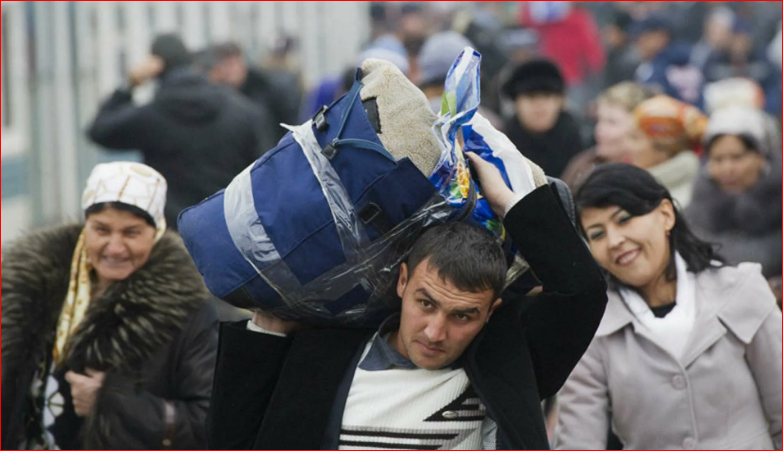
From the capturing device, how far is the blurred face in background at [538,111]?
25.0 ft

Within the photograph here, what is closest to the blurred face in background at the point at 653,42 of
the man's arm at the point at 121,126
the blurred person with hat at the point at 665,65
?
the blurred person with hat at the point at 665,65

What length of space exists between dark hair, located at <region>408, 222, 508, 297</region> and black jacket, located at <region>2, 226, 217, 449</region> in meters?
1.31

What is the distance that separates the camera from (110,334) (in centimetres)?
413

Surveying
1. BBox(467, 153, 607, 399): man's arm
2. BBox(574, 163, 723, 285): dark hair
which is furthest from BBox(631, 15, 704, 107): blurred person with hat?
BBox(467, 153, 607, 399): man's arm

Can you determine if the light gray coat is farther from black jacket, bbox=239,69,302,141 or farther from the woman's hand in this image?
black jacket, bbox=239,69,302,141

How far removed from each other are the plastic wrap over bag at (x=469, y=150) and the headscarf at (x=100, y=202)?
139 centimetres

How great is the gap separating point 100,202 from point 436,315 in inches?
60.7

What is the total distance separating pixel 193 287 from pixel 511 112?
4375mm

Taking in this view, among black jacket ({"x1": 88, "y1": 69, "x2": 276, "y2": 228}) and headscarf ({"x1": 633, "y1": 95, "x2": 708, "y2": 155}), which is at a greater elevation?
headscarf ({"x1": 633, "y1": 95, "x2": 708, "y2": 155})

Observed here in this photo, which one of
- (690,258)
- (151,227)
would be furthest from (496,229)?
(151,227)

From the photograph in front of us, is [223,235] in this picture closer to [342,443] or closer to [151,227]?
[342,443]

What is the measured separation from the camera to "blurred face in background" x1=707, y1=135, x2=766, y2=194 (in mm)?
6008

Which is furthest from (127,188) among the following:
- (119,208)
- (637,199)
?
(637,199)

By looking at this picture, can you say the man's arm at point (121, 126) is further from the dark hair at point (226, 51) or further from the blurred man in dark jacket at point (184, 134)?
the dark hair at point (226, 51)
